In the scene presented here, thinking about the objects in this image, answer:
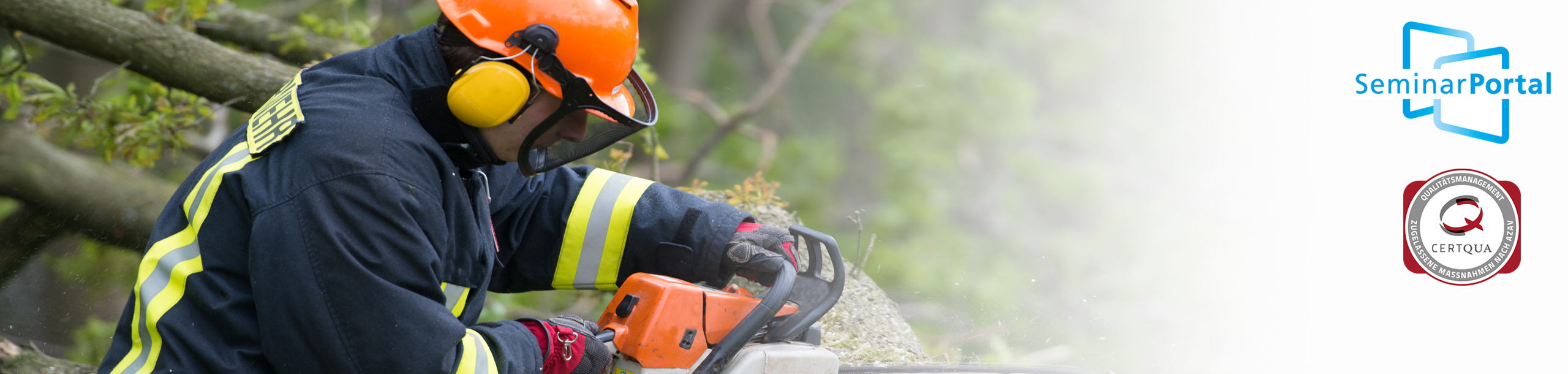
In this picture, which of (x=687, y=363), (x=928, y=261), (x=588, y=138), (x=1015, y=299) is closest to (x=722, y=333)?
(x=687, y=363)

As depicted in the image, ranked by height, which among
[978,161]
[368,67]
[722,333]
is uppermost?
[978,161]

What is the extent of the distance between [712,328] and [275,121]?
109cm

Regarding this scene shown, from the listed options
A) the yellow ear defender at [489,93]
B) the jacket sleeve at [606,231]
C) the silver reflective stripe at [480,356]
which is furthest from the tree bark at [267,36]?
the silver reflective stripe at [480,356]

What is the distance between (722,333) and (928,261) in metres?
7.49

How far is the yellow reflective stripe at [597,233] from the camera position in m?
2.49

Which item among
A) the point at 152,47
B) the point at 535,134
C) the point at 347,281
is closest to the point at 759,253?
the point at 535,134

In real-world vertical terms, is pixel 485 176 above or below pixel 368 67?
below

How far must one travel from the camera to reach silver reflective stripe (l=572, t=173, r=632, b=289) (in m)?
2.49

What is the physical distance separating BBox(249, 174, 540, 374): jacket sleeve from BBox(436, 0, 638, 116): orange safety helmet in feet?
1.16

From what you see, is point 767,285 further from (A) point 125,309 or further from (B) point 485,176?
(A) point 125,309

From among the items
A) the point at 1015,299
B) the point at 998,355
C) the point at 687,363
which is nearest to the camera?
the point at 687,363

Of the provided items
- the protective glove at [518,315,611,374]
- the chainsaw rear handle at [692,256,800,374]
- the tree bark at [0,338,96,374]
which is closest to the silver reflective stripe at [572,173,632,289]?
the protective glove at [518,315,611,374]

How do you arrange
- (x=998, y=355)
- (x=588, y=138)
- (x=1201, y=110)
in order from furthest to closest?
(x=1201, y=110) → (x=998, y=355) → (x=588, y=138)

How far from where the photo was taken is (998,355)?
3.78 m
